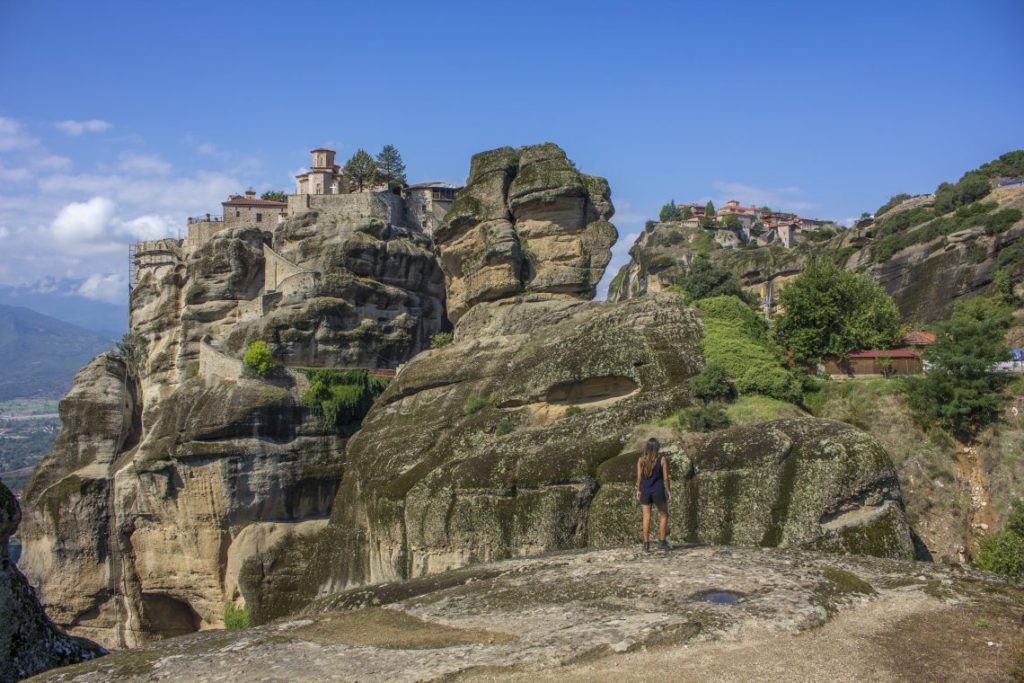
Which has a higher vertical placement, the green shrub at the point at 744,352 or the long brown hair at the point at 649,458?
the green shrub at the point at 744,352

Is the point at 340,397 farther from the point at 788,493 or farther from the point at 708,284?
the point at 788,493

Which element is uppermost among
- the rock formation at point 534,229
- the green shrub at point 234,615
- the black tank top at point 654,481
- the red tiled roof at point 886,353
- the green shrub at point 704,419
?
the rock formation at point 534,229

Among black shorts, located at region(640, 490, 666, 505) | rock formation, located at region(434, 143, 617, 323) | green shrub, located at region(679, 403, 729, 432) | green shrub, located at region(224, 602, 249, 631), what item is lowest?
green shrub, located at region(224, 602, 249, 631)

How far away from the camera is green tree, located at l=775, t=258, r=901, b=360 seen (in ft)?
95.3

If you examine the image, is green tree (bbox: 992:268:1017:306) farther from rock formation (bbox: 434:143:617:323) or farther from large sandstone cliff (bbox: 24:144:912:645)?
large sandstone cliff (bbox: 24:144:912:645)

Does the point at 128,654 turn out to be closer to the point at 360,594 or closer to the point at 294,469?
the point at 360,594

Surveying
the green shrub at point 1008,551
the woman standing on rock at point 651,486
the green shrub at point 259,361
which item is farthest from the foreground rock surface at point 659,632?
the green shrub at point 259,361

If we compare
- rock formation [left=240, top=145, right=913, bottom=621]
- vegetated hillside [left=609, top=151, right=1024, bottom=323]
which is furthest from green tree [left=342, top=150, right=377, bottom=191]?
rock formation [left=240, top=145, right=913, bottom=621]

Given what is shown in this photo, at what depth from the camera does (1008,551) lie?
18.1 meters

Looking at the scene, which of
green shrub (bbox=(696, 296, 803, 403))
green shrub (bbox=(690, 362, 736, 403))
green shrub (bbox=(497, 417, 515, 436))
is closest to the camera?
green shrub (bbox=(690, 362, 736, 403))

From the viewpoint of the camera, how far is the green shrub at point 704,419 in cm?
2248

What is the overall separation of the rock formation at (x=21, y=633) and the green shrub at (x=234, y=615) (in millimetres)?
29122

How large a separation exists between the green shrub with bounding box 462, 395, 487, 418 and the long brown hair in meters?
14.6

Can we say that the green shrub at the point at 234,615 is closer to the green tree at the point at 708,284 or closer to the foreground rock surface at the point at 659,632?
the green tree at the point at 708,284
